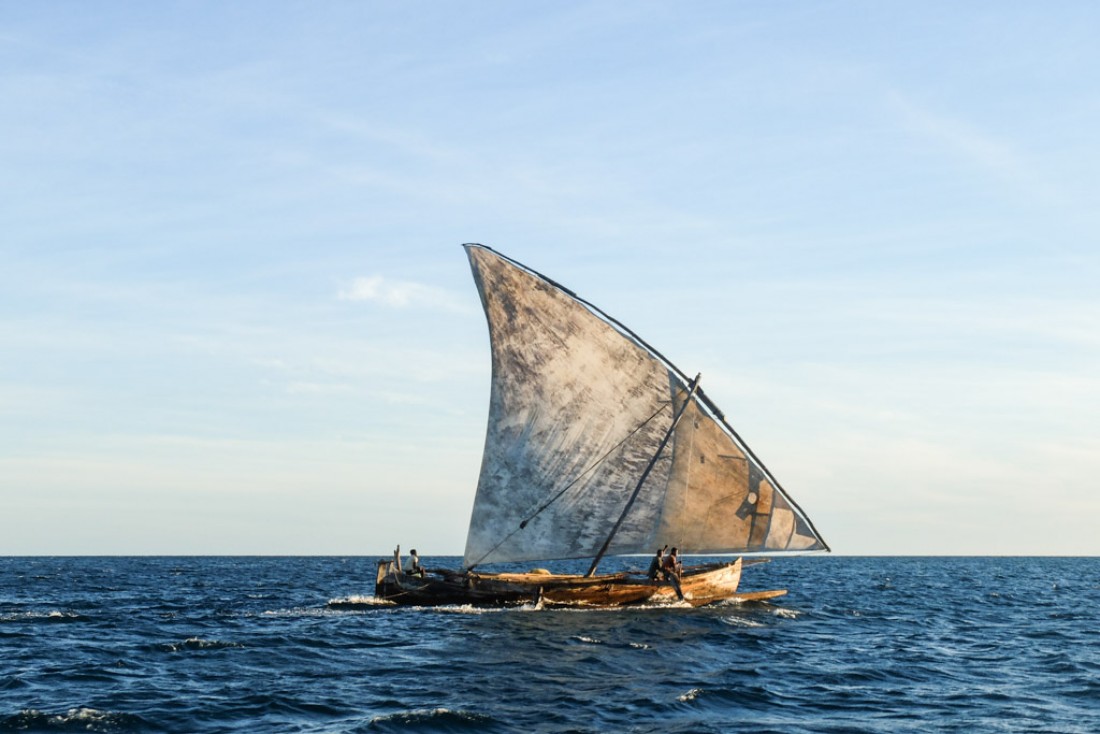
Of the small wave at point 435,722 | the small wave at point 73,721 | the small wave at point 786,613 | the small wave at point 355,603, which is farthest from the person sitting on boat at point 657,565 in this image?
the small wave at point 73,721

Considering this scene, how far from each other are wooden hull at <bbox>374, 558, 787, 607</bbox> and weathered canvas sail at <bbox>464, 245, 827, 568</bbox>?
109 cm

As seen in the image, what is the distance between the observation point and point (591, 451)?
121 ft

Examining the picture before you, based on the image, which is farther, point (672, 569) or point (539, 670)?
point (672, 569)

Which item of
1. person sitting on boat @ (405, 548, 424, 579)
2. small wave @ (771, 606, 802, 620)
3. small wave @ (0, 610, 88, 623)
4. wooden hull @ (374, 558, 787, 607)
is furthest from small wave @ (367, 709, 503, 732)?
small wave @ (0, 610, 88, 623)

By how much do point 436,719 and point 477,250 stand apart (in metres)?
20.5

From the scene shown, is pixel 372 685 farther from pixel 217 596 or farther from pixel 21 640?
pixel 217 596

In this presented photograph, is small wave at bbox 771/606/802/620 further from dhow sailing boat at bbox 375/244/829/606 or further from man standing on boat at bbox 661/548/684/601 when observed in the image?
man standing on boat at bbox 661/548/684/601

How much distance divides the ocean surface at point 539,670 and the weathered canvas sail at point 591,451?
2.93 meters

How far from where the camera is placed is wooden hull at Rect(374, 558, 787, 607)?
122ft

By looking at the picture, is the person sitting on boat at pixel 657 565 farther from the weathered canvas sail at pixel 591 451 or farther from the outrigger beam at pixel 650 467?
the outrigger beam at pixel 650 467

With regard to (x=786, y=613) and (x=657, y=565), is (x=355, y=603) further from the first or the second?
(x=786, y=613)

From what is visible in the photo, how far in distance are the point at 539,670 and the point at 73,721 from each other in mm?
10534

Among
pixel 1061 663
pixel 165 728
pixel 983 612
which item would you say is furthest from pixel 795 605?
pixel 165 728

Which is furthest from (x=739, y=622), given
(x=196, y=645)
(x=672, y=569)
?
(x=196, y=645)
